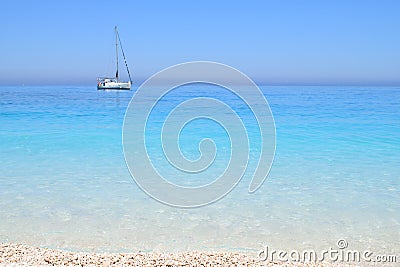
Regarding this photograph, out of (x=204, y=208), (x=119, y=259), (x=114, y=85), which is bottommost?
(x=204, y=208)

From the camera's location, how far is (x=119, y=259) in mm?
3619

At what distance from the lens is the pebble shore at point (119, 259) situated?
345cm

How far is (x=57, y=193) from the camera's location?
6.18 metres

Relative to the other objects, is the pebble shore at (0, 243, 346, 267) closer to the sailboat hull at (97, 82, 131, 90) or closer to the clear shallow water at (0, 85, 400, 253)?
the clear shallow water at (0, 85, 400, 253)

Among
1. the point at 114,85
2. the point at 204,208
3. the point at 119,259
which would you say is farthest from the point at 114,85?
the point at 119,259

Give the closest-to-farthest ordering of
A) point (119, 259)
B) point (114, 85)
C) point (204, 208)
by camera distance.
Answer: point (119, 259)
point (204, 208)
point (114, 85)

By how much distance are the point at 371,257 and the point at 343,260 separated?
1.03ft

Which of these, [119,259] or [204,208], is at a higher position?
[119,259]

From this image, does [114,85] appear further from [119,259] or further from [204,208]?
[119,259]

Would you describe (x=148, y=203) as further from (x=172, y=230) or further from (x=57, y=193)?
(x=57, y=193)

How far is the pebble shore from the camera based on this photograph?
3445 mm

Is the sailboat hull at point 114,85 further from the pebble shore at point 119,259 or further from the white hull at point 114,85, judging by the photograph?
the pebble shore at point 119,259

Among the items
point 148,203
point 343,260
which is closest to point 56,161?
point 148,203

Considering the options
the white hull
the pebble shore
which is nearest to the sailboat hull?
the white hull
